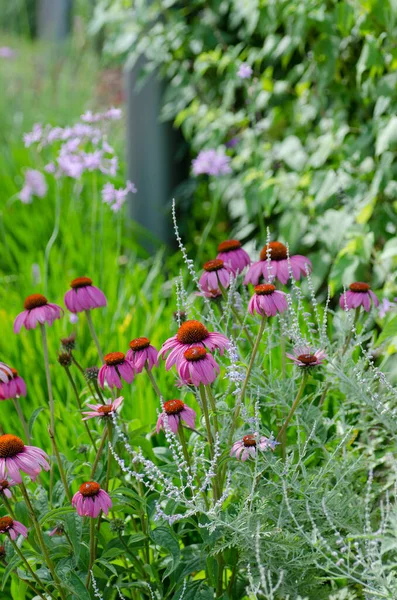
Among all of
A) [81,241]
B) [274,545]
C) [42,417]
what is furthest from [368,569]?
[81,241]

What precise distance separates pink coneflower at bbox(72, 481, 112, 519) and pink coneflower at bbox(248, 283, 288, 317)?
1.49ft

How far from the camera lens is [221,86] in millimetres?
3568

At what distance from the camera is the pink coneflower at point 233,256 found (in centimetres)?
176

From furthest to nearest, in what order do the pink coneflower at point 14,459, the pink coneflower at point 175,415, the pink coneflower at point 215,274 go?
the pink coneflower at point 215,274 → the pink coneflower at point 175,415 → the pink coneflower at point 14,459

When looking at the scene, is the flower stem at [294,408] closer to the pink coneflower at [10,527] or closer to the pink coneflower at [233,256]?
the pink coneflower at [233,256]

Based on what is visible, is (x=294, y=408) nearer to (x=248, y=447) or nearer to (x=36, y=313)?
(x=248, y=447)

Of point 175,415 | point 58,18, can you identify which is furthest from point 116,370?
point 58,18

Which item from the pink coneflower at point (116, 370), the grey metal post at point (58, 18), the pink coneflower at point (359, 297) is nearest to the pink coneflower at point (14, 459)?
the pink coneflower at point (116, 370)

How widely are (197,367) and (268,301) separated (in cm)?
22

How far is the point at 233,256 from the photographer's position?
1.76 m

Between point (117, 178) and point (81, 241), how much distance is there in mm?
866

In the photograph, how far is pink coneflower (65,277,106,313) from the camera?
179 centimetres

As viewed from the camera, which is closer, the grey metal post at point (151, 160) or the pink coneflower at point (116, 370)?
the pink coneflower at point (116, 370)

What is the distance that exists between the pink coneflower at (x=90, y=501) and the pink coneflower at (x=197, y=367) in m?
0.26
